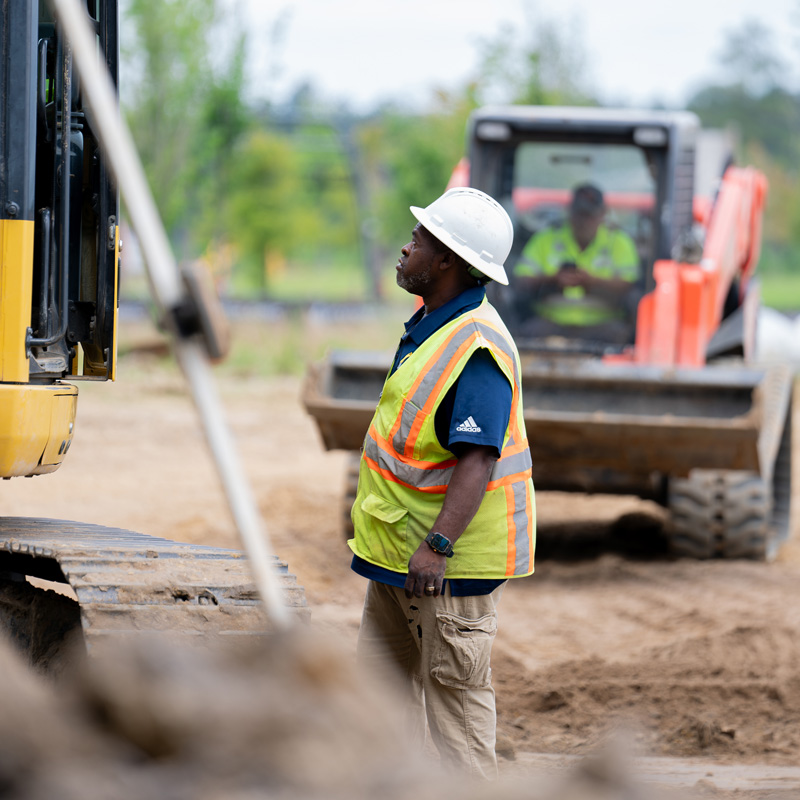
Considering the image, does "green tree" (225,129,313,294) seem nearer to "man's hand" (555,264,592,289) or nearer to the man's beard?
"man's hand" (555,264,592,289)

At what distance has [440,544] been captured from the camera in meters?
3.26

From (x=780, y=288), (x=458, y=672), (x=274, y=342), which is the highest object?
(x=458, y=672)

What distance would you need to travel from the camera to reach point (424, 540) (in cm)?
332

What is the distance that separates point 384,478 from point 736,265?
668 cm

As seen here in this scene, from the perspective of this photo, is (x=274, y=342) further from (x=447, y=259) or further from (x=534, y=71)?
(x=447, y=259)

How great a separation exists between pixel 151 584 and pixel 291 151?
39468 millimetres

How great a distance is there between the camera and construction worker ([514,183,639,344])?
837 cm

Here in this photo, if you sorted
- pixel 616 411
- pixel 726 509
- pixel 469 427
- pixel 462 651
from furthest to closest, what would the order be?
pixel 726 509 < pixel 616 411 < pixel 462 651 < pixel 469 427

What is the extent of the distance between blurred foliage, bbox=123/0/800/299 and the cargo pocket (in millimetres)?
16360

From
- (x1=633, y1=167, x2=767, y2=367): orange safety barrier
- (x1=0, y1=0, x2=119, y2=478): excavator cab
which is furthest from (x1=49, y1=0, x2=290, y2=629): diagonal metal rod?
(x1=633, y1=167, x2=767, y2=367): orange safety barrier

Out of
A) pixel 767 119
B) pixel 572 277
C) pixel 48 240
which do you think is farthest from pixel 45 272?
pixel 767 119

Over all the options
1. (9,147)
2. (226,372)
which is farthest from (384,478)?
(226,372)

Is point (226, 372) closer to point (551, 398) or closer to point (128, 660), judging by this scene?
→ point (551, 398)

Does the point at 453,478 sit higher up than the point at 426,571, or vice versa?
the point at 453,478
